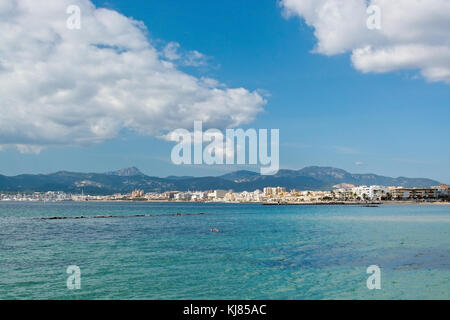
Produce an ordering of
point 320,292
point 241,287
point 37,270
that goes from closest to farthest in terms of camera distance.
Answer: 1. point 320,292
2. point 241,287
3. point 37,270

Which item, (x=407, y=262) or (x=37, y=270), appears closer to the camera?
(x=37, y=270)

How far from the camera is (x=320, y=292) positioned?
15008 mm

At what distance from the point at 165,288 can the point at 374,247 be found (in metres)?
18.0

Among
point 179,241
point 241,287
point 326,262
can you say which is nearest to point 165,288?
point 241,287

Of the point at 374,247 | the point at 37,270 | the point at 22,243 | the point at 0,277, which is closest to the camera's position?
the point at 0,277

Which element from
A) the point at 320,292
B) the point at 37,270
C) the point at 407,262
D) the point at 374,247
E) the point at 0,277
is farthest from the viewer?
the point at 374,247
